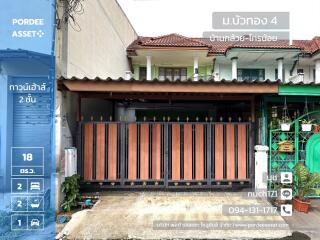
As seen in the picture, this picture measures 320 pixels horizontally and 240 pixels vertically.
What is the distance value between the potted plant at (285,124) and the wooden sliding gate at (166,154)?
71 cm

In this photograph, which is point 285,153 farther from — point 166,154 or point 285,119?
point 166,154

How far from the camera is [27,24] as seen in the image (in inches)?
207

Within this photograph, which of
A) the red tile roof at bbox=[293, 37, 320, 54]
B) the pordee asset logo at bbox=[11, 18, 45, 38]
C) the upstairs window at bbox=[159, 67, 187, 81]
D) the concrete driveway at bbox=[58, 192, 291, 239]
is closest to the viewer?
the concrete driveway at bbox=[58, 192, 291, 239]

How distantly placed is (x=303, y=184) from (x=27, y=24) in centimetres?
700

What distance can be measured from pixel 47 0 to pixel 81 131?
2990mm

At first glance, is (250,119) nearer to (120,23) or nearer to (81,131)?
(81,131)

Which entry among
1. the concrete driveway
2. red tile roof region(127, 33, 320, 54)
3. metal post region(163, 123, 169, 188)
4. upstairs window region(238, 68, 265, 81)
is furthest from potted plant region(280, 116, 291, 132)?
upstairs window region(238, 68, 265, 81)

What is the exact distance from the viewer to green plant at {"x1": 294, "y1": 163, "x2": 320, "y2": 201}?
16.4 ft

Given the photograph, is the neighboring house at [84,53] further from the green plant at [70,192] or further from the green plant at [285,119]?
the green plant at [285,119]

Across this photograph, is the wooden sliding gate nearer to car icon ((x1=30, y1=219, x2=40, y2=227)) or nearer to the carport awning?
the carport awning

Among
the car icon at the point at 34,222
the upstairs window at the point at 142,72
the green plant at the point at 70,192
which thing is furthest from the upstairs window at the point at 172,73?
the car icon at the point at 34,222

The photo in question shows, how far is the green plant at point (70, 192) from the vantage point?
200 inches

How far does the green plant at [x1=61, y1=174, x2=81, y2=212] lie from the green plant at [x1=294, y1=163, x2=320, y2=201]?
490 cm

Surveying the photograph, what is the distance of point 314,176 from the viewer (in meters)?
5.02
